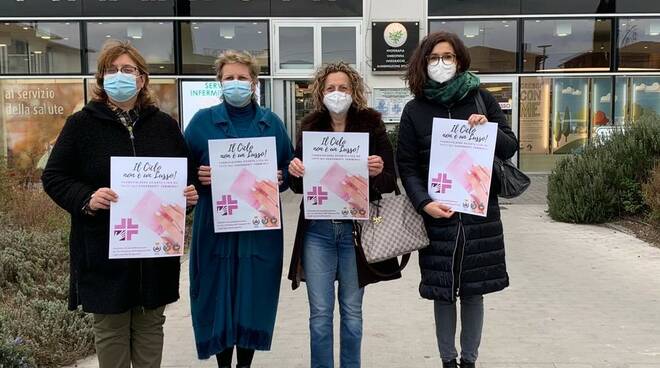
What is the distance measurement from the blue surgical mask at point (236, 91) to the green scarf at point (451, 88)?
3.45 feet

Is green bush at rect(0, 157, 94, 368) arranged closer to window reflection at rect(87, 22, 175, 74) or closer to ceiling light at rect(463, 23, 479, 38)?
window reflection at rect(87, 22, 175, 74)

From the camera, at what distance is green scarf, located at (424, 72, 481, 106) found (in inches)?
142

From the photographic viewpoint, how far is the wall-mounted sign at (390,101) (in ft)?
54.0

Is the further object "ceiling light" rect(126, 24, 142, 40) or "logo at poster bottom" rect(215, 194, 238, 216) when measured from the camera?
"ceiling light" rect(126, 24, 142, 40)

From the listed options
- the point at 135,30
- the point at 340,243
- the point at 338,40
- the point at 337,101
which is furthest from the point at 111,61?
the point at 135,30

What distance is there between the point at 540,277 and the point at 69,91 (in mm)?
13672

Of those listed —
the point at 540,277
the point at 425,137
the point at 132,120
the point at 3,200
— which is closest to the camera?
the point at 132,120

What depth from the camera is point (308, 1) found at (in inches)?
648

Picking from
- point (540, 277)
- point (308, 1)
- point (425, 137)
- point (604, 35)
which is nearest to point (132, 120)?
point (425, 137)

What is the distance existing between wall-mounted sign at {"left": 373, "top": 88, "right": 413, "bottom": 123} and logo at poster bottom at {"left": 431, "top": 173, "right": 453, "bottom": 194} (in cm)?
1290

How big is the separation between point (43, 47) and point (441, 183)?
619 inches

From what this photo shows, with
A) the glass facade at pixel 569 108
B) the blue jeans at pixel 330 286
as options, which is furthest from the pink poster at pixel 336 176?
the glass facade at pixel 569 108

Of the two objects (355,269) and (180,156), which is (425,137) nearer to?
(355,269)

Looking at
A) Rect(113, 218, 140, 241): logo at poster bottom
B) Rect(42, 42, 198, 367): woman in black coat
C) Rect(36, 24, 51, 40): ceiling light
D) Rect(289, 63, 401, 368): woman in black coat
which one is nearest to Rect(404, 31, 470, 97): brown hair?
Rect(289, 63, 401, 368): woman in black coat
